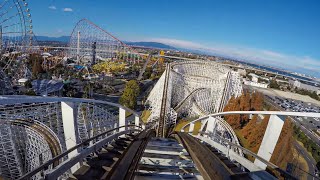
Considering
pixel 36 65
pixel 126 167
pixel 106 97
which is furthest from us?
pixel 36 65

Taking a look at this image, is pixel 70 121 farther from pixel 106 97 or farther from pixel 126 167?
pixel 106 97

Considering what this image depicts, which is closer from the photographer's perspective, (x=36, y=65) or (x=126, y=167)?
(x=126, y=167)

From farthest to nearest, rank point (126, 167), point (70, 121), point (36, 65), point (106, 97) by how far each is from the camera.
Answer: point (36, 65) < point (106, 97) < point (70, 121) < point (126, 167)

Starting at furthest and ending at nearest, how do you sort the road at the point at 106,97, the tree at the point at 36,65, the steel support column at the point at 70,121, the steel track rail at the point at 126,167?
the tree at the point at 36,65
the road at the point at 106,97
the steel support column at the point at 70,121
the steel track rail at the point at 126,167

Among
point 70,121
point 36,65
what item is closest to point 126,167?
point 70,121

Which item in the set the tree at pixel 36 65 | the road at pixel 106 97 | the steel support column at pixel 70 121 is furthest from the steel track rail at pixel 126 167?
the tree at pixel 36 65

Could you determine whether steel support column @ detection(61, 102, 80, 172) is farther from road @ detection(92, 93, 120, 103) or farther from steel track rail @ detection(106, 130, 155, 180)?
road @ detection(92, 93, 120, 103)

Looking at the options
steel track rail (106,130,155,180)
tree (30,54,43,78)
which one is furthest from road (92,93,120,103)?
steel track rail (106,130,155,180)

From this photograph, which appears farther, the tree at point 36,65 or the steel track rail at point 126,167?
the tree at point 36,65

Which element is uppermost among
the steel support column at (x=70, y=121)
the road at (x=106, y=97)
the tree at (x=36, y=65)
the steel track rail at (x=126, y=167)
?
the steel support column at (x=70, y=121)

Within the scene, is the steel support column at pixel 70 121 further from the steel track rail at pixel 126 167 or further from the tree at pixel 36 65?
the tree at pixel 36 65

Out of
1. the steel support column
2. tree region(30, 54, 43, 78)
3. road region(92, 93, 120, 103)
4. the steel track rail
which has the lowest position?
road region(92, 93, 120, 103)
